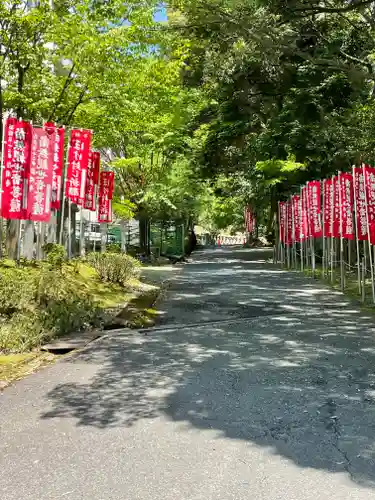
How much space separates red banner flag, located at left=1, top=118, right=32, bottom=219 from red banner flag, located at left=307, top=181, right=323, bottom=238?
477 inches

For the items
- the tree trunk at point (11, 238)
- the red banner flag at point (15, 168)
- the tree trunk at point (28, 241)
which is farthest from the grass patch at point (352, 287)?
the tree trunk at point (11, 238)

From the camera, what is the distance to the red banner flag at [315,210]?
20750 mm

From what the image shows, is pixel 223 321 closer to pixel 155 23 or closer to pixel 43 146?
pixel 43 146

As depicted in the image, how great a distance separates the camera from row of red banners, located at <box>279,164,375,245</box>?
1391 centimetres

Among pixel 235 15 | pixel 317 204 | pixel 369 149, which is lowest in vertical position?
pixel 317 204

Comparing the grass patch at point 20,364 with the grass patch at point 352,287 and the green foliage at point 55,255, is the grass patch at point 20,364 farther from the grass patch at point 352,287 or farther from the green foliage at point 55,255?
the grass patch at point 352,287

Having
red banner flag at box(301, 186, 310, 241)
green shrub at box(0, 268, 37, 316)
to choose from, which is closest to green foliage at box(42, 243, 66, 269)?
green shrub at box(0, 268, 37, 316)

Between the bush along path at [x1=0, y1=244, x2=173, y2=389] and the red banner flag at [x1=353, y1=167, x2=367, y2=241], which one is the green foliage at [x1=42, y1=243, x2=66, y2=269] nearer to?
the bush along path at [x1=0, y1=244, x2=173, y2=389]

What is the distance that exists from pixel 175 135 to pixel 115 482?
2573 centimetres

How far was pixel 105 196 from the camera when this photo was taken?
72.4 ft

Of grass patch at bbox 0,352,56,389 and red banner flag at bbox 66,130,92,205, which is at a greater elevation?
red banner flag at bbox 66,130,92,205

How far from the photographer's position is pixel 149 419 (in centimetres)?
510

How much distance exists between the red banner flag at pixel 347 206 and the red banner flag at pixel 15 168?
9446mm

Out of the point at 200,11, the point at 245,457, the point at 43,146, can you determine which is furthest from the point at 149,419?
the point at 200,11
